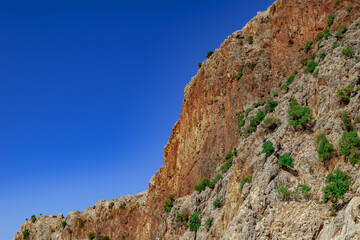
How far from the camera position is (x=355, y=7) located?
32.2 metres

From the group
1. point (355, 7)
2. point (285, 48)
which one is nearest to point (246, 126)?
point (285, 48)

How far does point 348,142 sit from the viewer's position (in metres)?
20.8

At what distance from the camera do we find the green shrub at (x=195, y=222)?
32616mm

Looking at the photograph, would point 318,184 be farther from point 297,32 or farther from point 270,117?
point 297,32

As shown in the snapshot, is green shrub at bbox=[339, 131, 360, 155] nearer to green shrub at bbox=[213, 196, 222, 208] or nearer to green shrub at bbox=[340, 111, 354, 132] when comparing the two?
green shrub at bbox=[340, 111, 354, 132]

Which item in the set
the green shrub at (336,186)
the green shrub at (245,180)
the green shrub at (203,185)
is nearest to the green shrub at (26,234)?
Result: the green shrub at (203,185)

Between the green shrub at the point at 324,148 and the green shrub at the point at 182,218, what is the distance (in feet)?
61.7

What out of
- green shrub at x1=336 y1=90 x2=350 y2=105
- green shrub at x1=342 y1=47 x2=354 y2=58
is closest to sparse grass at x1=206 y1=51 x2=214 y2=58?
green shrub at x1=342 y1=47 x2=354 y2=58

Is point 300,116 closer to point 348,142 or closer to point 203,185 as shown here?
point 348,142

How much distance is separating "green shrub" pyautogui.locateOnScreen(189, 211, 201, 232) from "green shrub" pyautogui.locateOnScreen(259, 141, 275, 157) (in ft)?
35.7

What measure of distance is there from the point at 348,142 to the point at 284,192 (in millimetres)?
4919

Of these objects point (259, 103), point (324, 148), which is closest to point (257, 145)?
point (324, 148)

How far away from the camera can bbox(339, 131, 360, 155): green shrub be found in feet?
66.8

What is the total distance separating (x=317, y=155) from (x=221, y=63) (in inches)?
977
